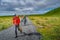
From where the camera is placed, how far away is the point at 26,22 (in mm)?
4621

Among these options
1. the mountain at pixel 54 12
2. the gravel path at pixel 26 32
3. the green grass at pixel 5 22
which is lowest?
the gravel path at pixel 26 32

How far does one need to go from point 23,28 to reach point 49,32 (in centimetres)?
62

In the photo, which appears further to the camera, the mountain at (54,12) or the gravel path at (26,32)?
the mountain at (54,12)

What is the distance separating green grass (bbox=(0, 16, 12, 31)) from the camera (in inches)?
177

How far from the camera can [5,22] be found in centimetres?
455

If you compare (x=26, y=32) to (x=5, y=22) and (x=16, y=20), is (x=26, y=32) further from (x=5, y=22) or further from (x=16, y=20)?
(x=5, y=22)

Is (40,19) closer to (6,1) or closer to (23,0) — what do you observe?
(23,0)

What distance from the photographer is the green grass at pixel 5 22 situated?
4504 mm

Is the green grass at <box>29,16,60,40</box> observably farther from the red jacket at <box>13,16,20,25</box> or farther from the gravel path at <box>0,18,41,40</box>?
the red jacket at <box>13,16,20,25</box>

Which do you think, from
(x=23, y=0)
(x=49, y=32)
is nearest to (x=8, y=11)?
(x=23, y=0)

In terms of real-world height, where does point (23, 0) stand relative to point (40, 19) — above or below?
above

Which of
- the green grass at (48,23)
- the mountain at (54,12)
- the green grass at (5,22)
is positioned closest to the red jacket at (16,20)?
the green grass at (5,22)

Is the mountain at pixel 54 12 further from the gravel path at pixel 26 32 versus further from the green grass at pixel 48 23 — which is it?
the gravel path at pixel 26 32

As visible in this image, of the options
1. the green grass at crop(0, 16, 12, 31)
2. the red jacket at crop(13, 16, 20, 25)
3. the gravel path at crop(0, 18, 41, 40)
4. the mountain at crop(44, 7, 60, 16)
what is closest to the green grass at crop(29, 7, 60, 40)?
the mountain at crop(44, 7, 60, 16)
